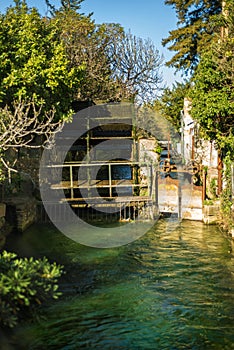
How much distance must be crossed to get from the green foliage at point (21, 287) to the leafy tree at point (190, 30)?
18522 millimetres

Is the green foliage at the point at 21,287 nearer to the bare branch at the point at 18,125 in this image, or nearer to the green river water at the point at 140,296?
the green river water at the point at 140,296

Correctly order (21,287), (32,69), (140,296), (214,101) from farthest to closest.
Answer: (32,69)
(214,101)
(140,296)
(21,287)

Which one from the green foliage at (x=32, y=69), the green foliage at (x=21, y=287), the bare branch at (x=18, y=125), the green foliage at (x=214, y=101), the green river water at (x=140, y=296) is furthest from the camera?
the green foliage at (x=32, y=69)

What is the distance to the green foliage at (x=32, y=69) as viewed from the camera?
1114 cm

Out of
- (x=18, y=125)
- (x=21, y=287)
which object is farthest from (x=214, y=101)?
(x=21, y=287)

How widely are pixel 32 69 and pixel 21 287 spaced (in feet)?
27.3

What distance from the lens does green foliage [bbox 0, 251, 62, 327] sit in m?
3.98

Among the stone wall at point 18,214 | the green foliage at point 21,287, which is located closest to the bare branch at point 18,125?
the stone wall at point 18,214

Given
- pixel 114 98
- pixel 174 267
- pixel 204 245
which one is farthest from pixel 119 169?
pixel 174 267

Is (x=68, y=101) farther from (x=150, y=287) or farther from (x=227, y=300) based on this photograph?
(x=227, y=300)

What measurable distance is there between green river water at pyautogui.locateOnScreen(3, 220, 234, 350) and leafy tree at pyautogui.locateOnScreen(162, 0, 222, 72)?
Answer: 42.7 feet

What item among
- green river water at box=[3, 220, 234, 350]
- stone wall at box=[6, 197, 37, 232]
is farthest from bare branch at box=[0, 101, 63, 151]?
green river water at box=[3, 220, 234, 350]

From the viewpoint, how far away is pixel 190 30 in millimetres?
21734

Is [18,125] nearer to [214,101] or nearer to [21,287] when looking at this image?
[21,287]
